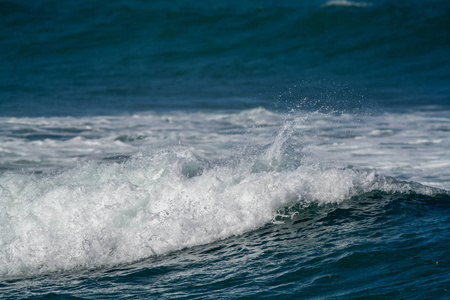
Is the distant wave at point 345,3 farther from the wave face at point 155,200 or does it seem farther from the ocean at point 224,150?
the wave face at point 155,200

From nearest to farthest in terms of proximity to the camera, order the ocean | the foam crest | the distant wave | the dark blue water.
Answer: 1. the ocean
2. the foam crest
3. the dark blue water
4. the distant wave

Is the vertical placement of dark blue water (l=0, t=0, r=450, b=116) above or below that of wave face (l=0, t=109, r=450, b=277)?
above

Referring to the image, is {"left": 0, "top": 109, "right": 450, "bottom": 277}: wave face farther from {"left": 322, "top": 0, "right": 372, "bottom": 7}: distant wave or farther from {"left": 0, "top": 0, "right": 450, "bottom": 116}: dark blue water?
{"left": 322, "top": 0, "right": 372, "bottom": 7}: distant wave

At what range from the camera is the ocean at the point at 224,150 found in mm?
4645

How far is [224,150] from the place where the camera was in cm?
993

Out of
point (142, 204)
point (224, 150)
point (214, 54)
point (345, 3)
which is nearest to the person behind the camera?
point (142, 204)

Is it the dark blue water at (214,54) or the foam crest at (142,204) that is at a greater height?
the dark blue water at (214,54)

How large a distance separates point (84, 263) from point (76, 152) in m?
5.42

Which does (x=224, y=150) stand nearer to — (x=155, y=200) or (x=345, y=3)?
(x=155, y=200)

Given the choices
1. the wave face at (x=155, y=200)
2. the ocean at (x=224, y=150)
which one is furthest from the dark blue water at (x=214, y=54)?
the wave face at (x=155, y=200)

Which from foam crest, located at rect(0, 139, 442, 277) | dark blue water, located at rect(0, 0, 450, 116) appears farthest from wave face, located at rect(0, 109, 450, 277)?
dark blue water, located at rect(0, 0, 450, 116)

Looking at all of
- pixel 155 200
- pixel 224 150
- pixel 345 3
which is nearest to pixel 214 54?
pixel 345 3

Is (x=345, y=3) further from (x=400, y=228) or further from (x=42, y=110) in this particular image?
(x=400, y=228)

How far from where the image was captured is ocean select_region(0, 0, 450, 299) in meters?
4.64
